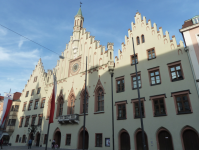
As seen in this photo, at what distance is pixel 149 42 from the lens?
23.3m

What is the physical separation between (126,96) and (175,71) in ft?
23.5

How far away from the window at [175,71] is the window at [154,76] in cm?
154

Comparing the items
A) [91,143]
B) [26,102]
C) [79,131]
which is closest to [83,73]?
[79,131]

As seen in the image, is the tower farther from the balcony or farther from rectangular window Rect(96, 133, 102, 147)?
rectangular window Rect(96, 133, 102, 147)

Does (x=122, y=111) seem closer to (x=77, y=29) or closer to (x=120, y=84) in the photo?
(x=120, y=84)

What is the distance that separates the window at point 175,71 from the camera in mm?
19337

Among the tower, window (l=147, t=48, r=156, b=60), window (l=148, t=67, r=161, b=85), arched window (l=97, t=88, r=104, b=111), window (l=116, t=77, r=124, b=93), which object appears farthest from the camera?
the tower

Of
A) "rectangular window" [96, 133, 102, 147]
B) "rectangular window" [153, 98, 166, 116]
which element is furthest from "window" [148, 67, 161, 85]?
"rectangular window" [96, 133, 102, 147]

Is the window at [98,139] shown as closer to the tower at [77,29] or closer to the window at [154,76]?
the window at [154,76]

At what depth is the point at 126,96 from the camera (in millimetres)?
22734

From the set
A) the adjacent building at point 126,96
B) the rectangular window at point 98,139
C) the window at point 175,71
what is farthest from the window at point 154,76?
the rectangular window at point 98,139

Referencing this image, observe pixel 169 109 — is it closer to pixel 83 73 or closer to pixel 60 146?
pixel 83 73

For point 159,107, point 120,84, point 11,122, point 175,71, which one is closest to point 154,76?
point 175,71

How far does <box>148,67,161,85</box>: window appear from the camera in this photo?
68.8ft
